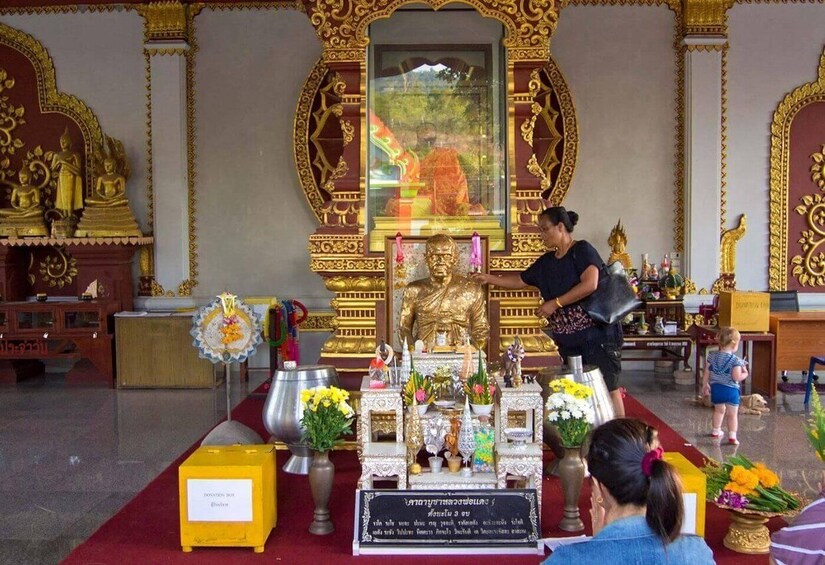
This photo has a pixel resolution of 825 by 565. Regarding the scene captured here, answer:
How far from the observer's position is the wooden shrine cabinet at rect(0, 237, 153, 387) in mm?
8812

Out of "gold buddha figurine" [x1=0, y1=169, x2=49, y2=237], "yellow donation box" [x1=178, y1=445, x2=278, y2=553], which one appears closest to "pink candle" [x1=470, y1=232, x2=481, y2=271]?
"yellow donation box" [x1=178, y1=445, x2=278, y2=553]

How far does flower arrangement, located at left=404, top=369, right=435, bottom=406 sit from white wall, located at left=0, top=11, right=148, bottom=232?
5.93 meters

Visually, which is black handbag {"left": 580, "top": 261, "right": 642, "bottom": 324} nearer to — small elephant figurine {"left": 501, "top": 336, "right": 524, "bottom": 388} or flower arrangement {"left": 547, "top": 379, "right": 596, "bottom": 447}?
small elephant figurine {"left": 501, "top": 336, "right": 524, "bottom": 388}

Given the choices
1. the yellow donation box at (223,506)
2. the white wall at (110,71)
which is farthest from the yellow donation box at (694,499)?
the white wall at (110,71)

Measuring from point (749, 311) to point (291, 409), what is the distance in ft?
16.6

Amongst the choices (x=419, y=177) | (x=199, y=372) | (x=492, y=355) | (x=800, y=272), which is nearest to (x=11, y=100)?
(x=199, y=372)

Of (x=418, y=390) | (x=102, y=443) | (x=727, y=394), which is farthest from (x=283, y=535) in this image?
(x=727, y=394)

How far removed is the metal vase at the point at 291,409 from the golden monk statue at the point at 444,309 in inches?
31.4

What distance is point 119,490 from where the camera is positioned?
5.08m

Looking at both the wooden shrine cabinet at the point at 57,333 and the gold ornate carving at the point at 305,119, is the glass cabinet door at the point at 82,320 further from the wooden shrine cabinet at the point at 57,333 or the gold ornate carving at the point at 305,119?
the gold ornate carving at the point at 305,119

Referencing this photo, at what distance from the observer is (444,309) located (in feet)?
18.8

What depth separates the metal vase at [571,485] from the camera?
412 centimetres

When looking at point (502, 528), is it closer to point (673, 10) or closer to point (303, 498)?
point (303, 498)

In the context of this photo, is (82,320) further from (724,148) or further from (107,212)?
(724,148)
